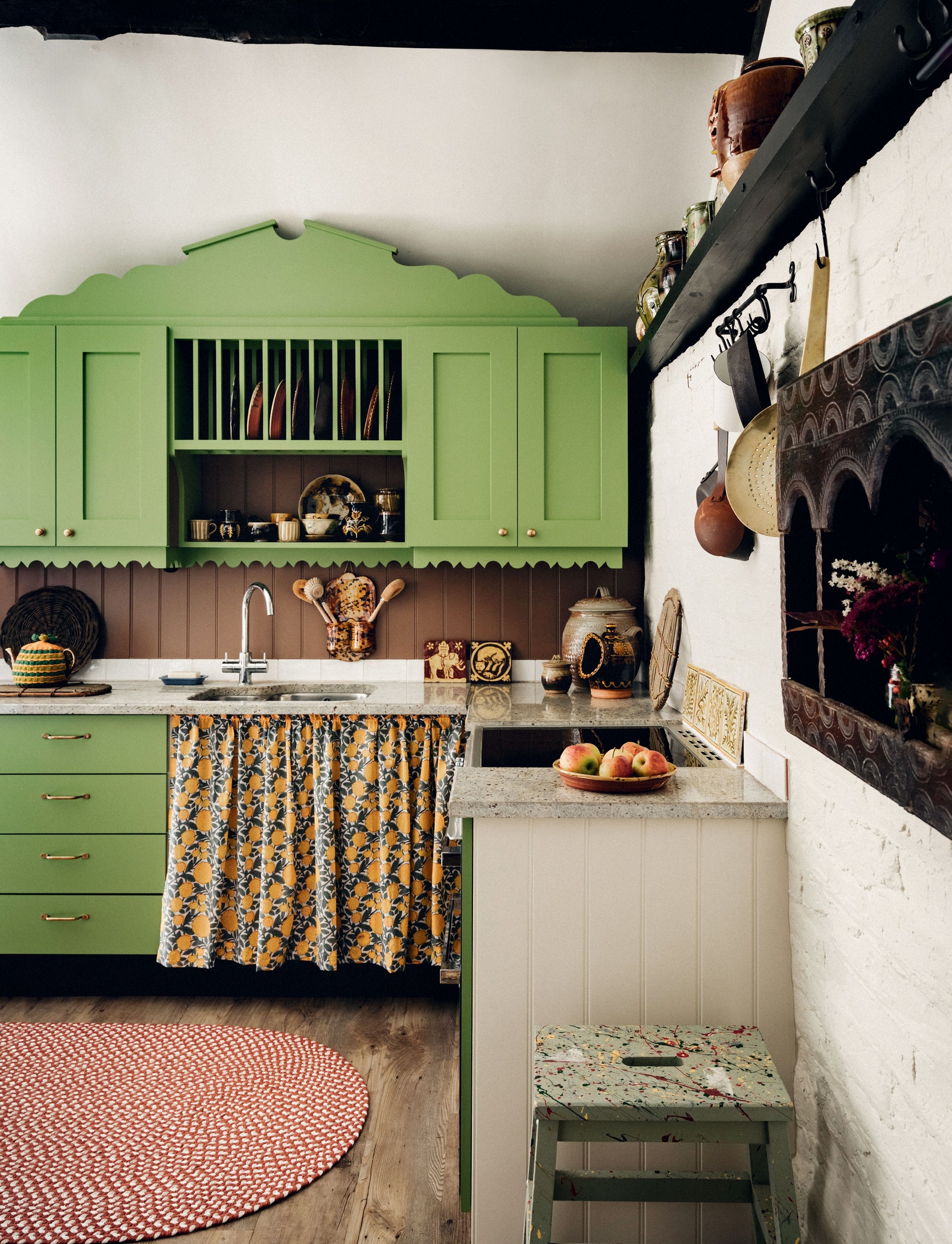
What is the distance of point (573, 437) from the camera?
2986 mm

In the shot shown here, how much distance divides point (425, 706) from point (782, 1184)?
67.3 inches

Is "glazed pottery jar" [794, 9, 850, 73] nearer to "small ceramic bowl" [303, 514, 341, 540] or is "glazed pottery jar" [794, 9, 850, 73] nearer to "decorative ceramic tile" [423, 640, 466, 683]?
"small ceramic bowl" [303, 514, 341, 540]

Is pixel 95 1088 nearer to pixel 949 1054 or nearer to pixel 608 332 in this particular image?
pixel 949 1054

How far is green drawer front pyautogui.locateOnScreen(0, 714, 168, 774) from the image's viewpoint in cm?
274

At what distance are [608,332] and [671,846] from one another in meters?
1.98

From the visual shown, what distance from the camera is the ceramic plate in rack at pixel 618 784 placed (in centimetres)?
164

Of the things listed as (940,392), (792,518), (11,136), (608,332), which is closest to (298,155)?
(11,136)

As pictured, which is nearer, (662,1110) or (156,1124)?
(662,1110)

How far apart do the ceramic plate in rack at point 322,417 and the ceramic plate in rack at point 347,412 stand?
66mm

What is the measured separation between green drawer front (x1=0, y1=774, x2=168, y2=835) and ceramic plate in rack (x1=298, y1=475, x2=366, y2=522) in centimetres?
116

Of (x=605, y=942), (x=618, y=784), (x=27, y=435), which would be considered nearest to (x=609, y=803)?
(x=618, y=784)

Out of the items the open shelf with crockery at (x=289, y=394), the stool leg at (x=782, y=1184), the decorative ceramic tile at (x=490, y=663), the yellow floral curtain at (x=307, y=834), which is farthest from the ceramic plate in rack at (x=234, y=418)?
the stool leg at (x=782, y=1184)

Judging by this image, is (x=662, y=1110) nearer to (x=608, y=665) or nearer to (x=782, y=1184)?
(x=782, y=1184)

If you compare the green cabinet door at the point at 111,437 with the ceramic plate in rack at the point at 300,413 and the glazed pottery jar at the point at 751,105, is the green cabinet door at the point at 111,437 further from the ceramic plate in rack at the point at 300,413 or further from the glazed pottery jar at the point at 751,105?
the glazed pottery jar at the point at 751,105
